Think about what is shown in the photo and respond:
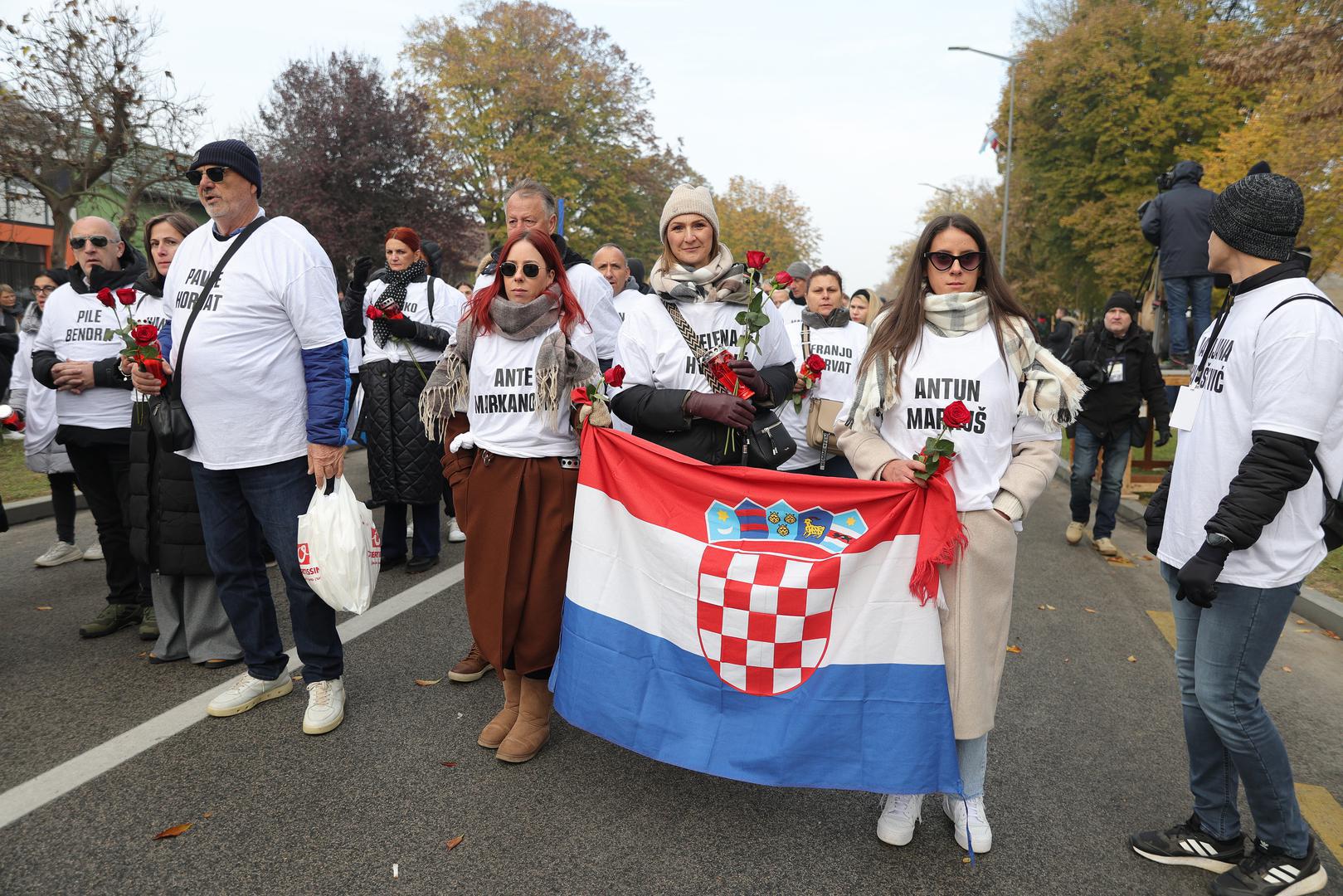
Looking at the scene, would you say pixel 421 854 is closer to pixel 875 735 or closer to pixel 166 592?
pixel 875 735

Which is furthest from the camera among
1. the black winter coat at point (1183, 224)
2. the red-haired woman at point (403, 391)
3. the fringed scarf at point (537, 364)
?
the black winter coat at point (1183, 224)

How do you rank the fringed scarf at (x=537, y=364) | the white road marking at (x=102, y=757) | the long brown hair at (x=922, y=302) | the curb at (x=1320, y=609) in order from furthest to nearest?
the curb at (x=1320, y=609) < the fringed scarf at (x=537, y=364) < the white road marking at (x=102, y=757) < the long brown hair at (x=922, y=302)

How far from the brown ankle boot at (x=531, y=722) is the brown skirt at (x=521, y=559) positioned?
4.1 inches

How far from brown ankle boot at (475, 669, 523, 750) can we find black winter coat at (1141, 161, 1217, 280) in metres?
7.16

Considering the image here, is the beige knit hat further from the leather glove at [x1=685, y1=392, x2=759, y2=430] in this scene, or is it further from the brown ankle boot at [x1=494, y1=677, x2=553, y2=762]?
the brown ankle boot at [x1=494, y1=677, x2=553, y2=762]

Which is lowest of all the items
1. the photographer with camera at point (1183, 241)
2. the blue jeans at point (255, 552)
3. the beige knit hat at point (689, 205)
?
the blue jeans at point (255, 552)

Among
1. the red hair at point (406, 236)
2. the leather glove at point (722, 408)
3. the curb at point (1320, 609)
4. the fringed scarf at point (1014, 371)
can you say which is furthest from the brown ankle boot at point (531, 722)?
the red hair at point (406, 236)

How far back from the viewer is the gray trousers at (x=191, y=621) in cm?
438

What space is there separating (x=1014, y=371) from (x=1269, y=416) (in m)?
0.71

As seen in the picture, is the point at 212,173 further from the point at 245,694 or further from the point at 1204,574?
the point at 1204,574

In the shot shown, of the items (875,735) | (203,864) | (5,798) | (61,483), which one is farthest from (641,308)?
(61,483)

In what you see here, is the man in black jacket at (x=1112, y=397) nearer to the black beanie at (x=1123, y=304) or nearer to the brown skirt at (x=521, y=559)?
the black beanie at (x=1123, y=304)

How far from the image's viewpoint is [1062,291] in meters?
34.0

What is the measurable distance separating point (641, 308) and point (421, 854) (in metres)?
2.13
